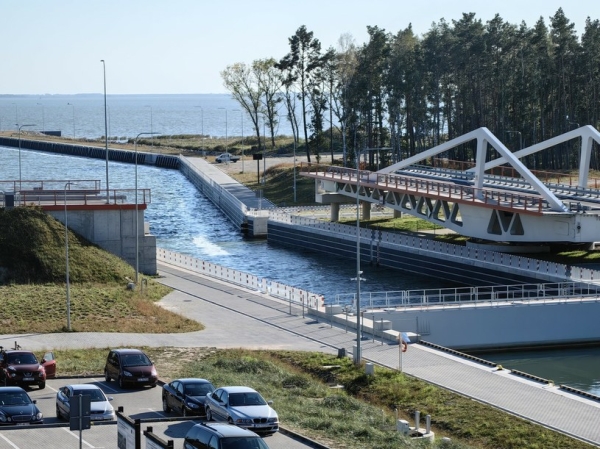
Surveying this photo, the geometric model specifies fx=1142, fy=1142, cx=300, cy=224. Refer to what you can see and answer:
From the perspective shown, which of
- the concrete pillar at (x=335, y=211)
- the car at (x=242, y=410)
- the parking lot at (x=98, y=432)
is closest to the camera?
the parking lot at (x=98, y=432)

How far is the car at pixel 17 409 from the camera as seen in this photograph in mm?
30723

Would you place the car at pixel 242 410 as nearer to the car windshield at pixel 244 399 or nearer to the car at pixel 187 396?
the car windshield at pixel 244 399

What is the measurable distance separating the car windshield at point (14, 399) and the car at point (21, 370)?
15.9ft

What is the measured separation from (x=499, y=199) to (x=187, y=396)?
45268mm

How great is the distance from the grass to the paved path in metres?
1.19

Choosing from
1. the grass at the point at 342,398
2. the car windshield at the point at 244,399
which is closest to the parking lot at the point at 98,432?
the car windshield at the point at 244,399

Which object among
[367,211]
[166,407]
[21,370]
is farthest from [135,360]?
[367,211]

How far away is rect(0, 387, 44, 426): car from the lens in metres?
30.7

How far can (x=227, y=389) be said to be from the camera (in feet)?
102

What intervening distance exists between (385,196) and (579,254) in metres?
20.9

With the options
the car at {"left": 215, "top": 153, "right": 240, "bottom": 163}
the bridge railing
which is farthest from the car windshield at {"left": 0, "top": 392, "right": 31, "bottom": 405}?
the car at {"left": 215, "top": 153, "right": 240, "bottom": 163}

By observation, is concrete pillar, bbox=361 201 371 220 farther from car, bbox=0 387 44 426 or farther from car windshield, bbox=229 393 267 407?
car windshield, bbox=229 393 267 407

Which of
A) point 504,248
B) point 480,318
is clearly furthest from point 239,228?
point 480,318

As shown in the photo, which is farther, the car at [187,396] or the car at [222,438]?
the car at [187,396]
